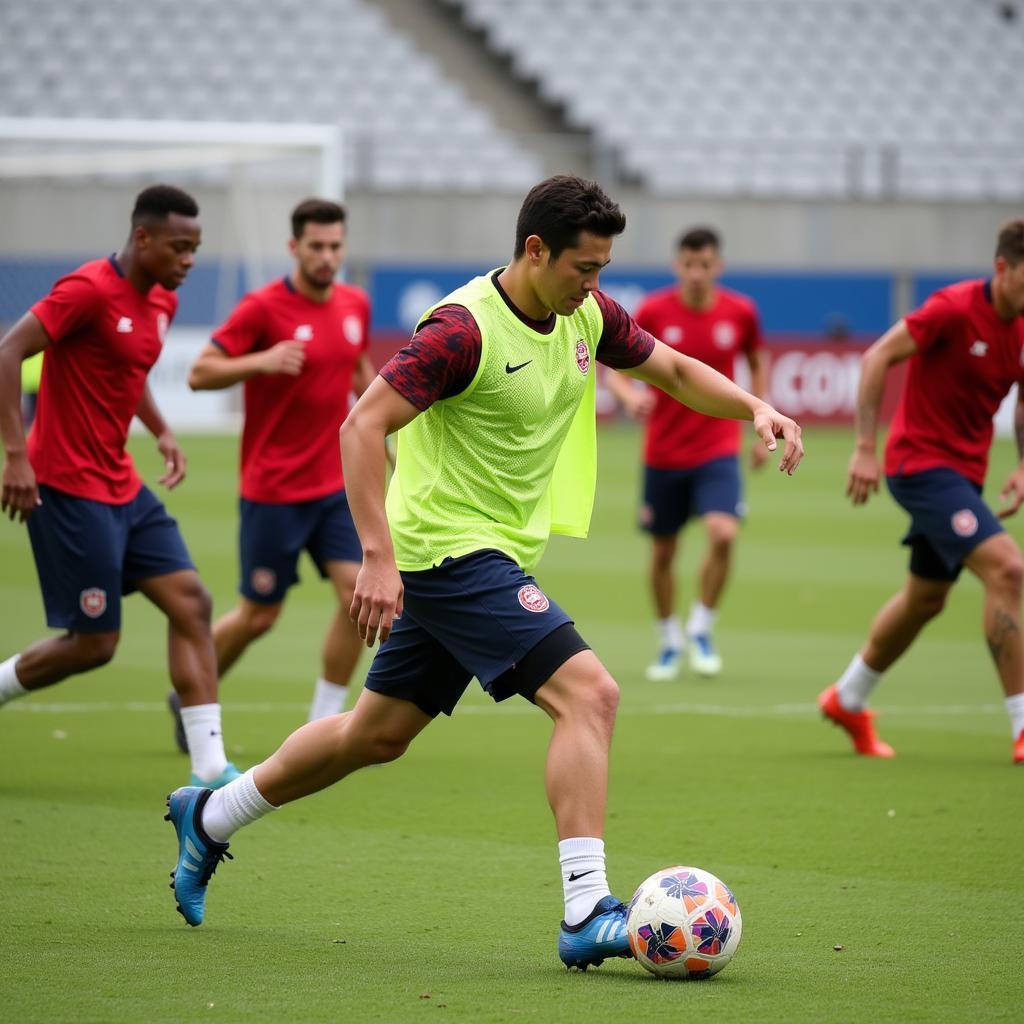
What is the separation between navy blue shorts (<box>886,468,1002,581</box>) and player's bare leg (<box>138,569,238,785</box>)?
304cm

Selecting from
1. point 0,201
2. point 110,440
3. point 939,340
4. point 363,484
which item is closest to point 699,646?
point 939,340

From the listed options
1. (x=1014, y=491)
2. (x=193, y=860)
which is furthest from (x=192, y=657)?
(x=1014, y=491)

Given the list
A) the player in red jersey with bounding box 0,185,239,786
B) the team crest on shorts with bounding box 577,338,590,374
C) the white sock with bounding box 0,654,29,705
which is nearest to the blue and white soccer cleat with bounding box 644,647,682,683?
the player in red jersey with bounding box 0,185,239,786

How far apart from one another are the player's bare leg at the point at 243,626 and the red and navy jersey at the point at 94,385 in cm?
129

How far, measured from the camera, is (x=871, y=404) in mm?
7996

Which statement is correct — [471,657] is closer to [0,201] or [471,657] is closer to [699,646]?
[699,646]

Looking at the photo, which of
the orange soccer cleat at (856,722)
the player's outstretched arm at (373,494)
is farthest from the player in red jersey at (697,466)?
the player's outstretched arm at (373,494)

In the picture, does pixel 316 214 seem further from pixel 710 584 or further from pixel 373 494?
pixel 373 494

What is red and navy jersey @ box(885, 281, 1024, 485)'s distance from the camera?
803 cm

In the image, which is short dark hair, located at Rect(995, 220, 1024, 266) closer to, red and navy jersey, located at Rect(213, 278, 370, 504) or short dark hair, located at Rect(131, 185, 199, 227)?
red and navy jersey, located at Rect(213, 278, 370, 504)

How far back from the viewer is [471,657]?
4844mm

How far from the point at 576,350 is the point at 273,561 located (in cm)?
350

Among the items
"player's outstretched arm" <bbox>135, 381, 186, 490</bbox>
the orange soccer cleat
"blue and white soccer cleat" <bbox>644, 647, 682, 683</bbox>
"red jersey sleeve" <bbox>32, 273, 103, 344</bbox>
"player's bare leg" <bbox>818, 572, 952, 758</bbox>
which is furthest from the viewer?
"blue and white soccer cleat" <bbox>644, 647, 682, 683</bbox>

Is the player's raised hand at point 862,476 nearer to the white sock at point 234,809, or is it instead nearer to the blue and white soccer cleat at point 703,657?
the blue and white soccer cleat at point 703,657
